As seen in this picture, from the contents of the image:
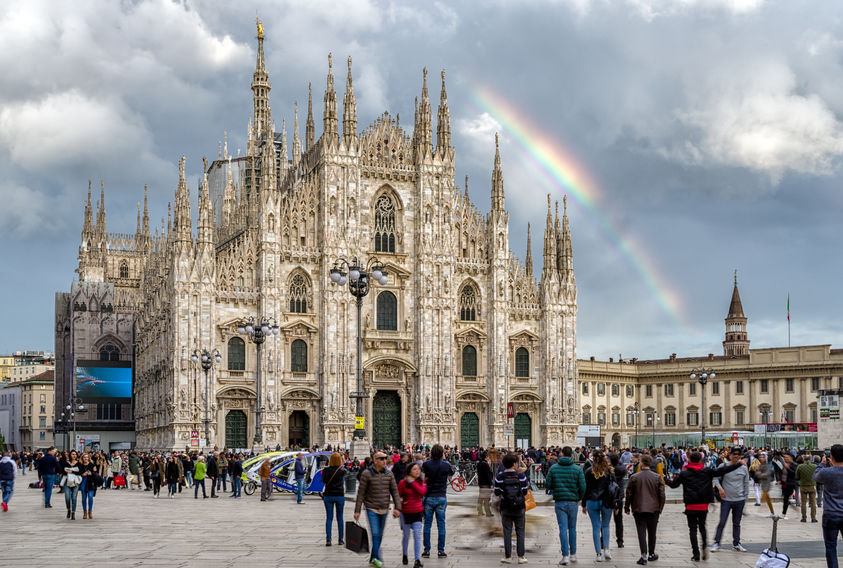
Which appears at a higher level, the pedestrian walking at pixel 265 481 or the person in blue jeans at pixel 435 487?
the person in blue jeans at pixel 435 487

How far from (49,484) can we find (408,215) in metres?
37.1

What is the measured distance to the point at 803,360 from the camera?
94062 millimetres

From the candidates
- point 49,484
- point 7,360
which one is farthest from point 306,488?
point 7,360

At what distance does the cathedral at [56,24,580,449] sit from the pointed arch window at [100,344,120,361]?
74.1 ft

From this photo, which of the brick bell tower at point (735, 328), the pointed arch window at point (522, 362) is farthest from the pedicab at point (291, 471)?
the brick bell tower at point (735, 328)

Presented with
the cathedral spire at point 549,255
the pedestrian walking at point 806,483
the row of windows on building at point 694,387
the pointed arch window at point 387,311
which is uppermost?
the cathedral spire at point 549,255

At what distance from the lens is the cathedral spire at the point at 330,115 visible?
201 ft

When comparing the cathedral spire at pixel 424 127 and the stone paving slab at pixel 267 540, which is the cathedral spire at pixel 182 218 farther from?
the stone paving slab at pixel 267 540

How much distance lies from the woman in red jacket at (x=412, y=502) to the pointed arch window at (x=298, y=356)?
45.0m

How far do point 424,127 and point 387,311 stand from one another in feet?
35.1

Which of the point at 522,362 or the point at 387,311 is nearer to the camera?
the point at 387,311

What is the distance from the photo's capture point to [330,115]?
2425 inches

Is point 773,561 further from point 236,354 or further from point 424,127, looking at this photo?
point 424,127

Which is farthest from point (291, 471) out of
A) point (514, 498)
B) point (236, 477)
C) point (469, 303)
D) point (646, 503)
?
point (469, 303)
